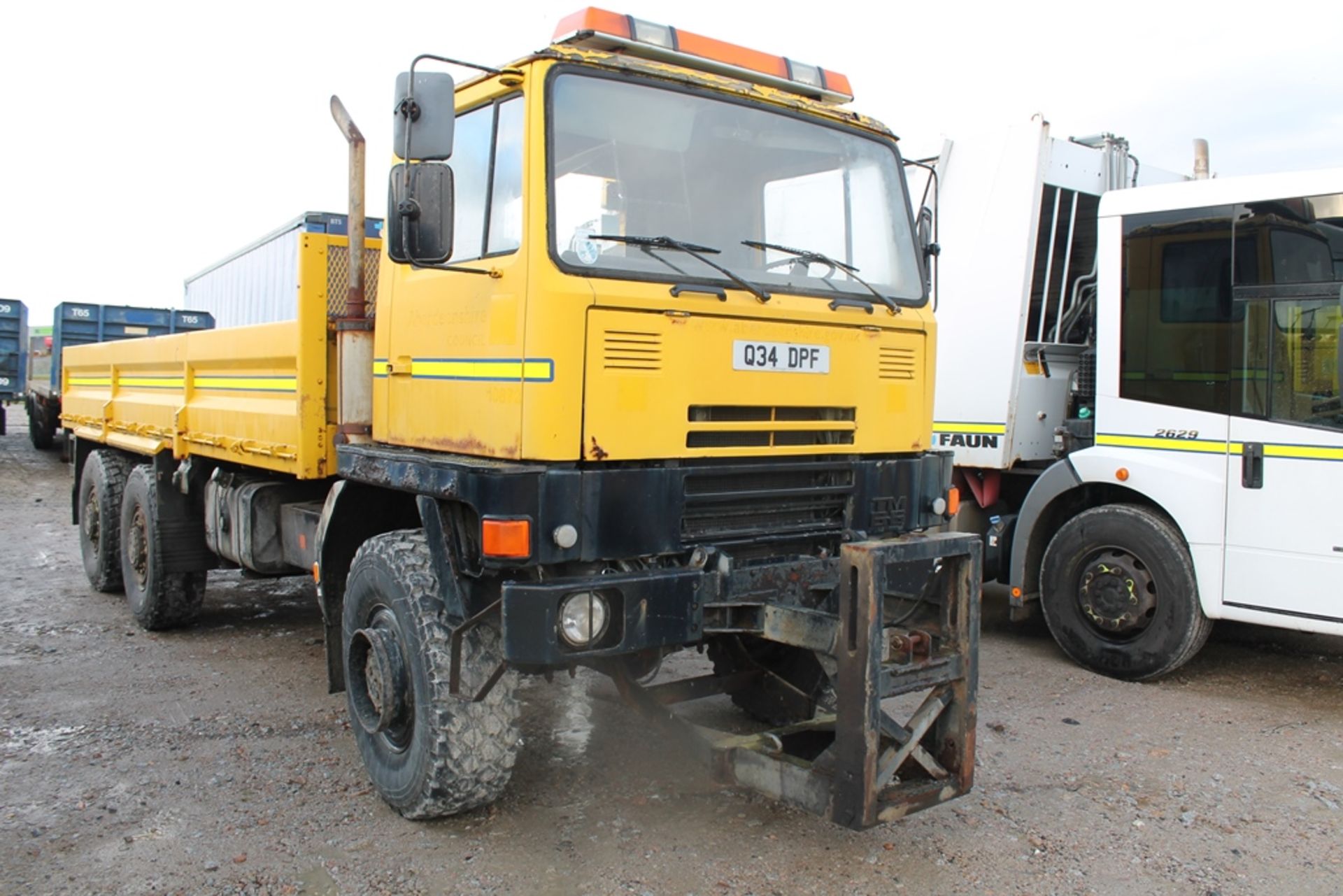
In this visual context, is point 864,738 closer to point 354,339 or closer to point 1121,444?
point 354,339

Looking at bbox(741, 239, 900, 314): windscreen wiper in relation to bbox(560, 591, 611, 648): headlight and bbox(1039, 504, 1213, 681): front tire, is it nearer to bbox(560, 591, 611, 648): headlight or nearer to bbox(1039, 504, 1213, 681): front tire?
bbox(560, 591, 611, 648): headlight

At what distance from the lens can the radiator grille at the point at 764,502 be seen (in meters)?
3.71

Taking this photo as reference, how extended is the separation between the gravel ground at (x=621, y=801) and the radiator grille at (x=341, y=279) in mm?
1943

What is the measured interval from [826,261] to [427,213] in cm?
148

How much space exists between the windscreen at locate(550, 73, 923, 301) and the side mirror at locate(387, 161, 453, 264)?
366 mm

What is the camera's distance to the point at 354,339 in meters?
4.58

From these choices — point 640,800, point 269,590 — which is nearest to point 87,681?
point 269,590

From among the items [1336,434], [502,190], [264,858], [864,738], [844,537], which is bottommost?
[264,858]

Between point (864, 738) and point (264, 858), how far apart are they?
209 cm

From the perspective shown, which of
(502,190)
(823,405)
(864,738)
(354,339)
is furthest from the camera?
(354,339)

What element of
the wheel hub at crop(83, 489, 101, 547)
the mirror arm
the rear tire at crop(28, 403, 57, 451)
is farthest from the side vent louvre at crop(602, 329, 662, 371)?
the rear tire at crop(28, 403, 57, 451)

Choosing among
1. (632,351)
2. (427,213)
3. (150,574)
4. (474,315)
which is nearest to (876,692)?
(632,351)

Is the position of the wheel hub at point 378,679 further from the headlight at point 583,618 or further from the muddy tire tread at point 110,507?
the muddy tire tread at point 110,507

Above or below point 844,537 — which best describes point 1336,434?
above
